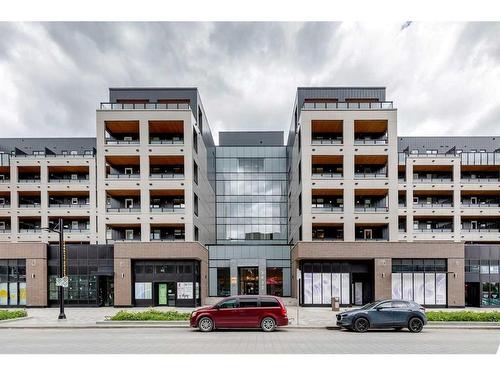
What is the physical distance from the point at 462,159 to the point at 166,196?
3567 cm

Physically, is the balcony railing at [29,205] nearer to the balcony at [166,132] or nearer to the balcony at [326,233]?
the balcony at [166,132]

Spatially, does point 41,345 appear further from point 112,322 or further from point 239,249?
point 239,249

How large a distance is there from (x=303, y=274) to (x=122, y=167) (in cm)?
Result: 2111

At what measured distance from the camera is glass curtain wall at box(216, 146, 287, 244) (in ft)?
184

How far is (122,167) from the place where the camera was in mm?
41875

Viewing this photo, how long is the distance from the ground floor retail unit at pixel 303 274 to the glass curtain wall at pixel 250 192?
57.2 ft

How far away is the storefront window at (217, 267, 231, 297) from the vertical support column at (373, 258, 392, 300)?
56.3 ft

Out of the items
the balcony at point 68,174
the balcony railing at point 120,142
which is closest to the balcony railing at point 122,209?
the balcony railing at point 120,142

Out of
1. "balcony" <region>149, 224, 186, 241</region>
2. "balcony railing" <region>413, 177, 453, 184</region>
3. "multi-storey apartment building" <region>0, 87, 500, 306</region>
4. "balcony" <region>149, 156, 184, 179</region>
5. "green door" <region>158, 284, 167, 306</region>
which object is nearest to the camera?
"multi-storey apartment building" <region>0, 87, 500, 306</region>

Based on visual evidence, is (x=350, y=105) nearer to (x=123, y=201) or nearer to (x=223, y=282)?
(x=223, y=282)

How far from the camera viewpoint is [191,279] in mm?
37250

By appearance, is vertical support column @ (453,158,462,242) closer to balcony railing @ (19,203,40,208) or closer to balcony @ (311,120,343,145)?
balcony @ (311,120,343,145)

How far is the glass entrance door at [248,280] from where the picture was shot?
4662 centimetres

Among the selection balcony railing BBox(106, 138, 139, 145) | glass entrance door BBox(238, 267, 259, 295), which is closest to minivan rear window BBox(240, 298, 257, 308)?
balcony railing BBox(106, 138, 139, 145)
